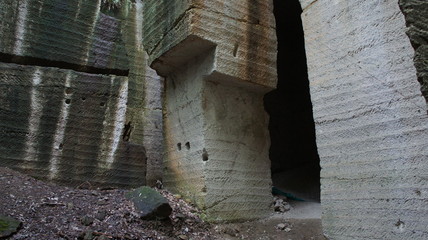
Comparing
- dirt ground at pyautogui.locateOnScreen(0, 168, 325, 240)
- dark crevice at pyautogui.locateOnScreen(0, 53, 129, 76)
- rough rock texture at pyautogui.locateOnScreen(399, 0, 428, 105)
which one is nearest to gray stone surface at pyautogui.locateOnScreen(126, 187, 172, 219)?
dirt ground at pyautogui.locateOnScreen(0, 168, 325, 240)

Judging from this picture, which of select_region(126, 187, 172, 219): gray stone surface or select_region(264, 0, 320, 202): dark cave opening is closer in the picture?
select_region(126, 187, 172, 219): gray stone surface

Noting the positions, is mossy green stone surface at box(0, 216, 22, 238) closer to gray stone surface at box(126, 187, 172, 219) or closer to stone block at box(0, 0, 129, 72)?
gray stone surface at box(126, 187, 172, 219)

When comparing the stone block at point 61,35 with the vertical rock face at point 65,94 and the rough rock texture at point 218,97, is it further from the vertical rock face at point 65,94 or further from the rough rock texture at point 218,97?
the rough rock texture at point 218,97

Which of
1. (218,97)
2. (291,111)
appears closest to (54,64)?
(218,97)

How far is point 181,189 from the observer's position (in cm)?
420

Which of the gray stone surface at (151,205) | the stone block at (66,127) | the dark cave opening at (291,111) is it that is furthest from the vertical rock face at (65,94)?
the dark cave opening at (291,111)

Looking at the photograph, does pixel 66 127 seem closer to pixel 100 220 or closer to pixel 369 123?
pixel 100 220

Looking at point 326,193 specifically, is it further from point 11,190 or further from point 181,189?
point 11,190

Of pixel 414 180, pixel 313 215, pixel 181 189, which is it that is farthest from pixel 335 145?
pixel 181 189

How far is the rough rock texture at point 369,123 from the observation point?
2.63 meters

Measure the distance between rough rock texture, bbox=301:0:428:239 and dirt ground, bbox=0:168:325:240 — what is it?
2.58 feet

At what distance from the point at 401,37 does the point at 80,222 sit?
276 centimetres

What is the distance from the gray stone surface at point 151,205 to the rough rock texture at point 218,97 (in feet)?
2.02

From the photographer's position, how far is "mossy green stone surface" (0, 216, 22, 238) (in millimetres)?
2474
